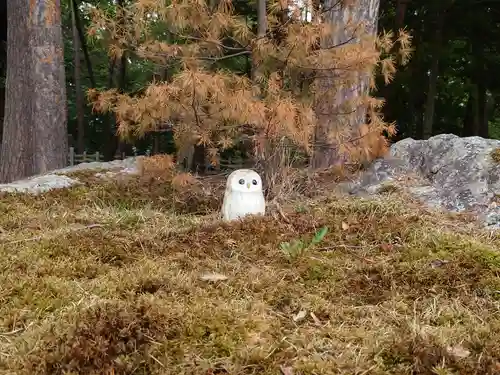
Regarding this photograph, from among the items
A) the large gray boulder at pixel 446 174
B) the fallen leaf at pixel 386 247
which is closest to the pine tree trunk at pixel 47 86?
the large gray boulder at pixel 446 174

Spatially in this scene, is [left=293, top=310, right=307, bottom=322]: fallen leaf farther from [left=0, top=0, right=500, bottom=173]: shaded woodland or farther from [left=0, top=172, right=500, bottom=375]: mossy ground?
[left=0, top=0, right=500, bottom=173]: shaded woodland

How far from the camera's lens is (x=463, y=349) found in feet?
4.44

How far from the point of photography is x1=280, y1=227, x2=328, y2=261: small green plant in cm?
216

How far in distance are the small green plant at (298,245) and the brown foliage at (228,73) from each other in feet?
2.59

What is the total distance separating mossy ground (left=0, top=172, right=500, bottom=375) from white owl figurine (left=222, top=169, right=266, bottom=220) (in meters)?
0.15

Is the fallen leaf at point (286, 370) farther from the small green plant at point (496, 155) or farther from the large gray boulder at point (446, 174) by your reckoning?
the small green plant at point (496, 155)

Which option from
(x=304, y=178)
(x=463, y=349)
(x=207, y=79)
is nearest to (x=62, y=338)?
(x=463, y=349)

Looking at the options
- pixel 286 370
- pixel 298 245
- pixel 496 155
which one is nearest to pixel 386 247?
pixel 298 245

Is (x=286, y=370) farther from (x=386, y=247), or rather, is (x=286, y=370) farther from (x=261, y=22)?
(x=261, y=22)

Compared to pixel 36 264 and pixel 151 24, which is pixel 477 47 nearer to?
pixel 151 24

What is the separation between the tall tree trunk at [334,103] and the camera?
3.48 meters

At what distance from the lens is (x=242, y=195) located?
108 inches

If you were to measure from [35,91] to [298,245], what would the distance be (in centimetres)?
387

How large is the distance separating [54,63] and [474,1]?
22.5 ft
